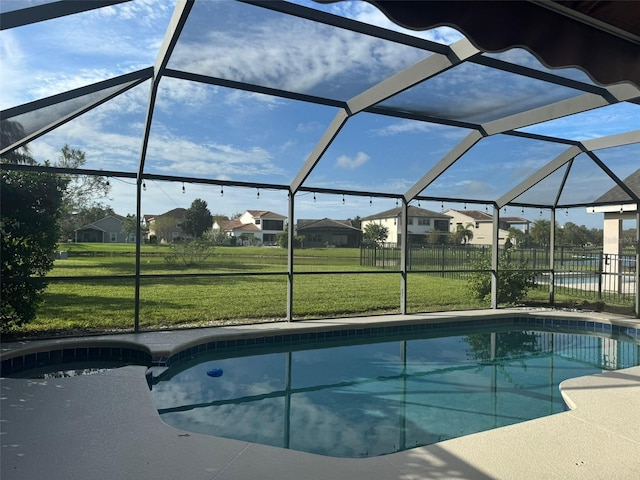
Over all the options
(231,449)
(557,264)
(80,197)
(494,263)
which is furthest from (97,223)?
(557,264)

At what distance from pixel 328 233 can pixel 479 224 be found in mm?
5214

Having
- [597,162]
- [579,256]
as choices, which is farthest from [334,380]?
[579,256]

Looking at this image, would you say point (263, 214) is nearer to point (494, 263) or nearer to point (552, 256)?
point (494, 263)

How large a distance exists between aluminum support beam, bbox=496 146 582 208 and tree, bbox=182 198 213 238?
305 inches

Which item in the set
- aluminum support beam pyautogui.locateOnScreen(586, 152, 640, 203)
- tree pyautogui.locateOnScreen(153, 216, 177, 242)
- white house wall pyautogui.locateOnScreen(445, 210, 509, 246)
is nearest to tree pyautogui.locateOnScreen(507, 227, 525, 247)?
white house wall pyautogui.locateOnScreen(445, 210, 509, 246)

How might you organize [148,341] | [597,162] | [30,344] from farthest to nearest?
[597,162], [148,341], [30,344]

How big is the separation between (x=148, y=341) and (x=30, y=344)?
1490 mm

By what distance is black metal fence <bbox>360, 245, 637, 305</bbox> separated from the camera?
10.2 metres

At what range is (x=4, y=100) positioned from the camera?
Result: 471cm

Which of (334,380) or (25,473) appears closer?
(25,473)

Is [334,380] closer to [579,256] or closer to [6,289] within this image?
[6,289]

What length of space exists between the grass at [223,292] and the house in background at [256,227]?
0.38 meters

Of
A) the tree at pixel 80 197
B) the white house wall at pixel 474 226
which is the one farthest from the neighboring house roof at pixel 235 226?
the white house wall at pixel 474 226

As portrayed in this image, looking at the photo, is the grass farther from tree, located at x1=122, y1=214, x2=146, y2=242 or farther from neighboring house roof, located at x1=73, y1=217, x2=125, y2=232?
neighboring house roof, located at x1=73, y1=217, x2=125, y2=232
